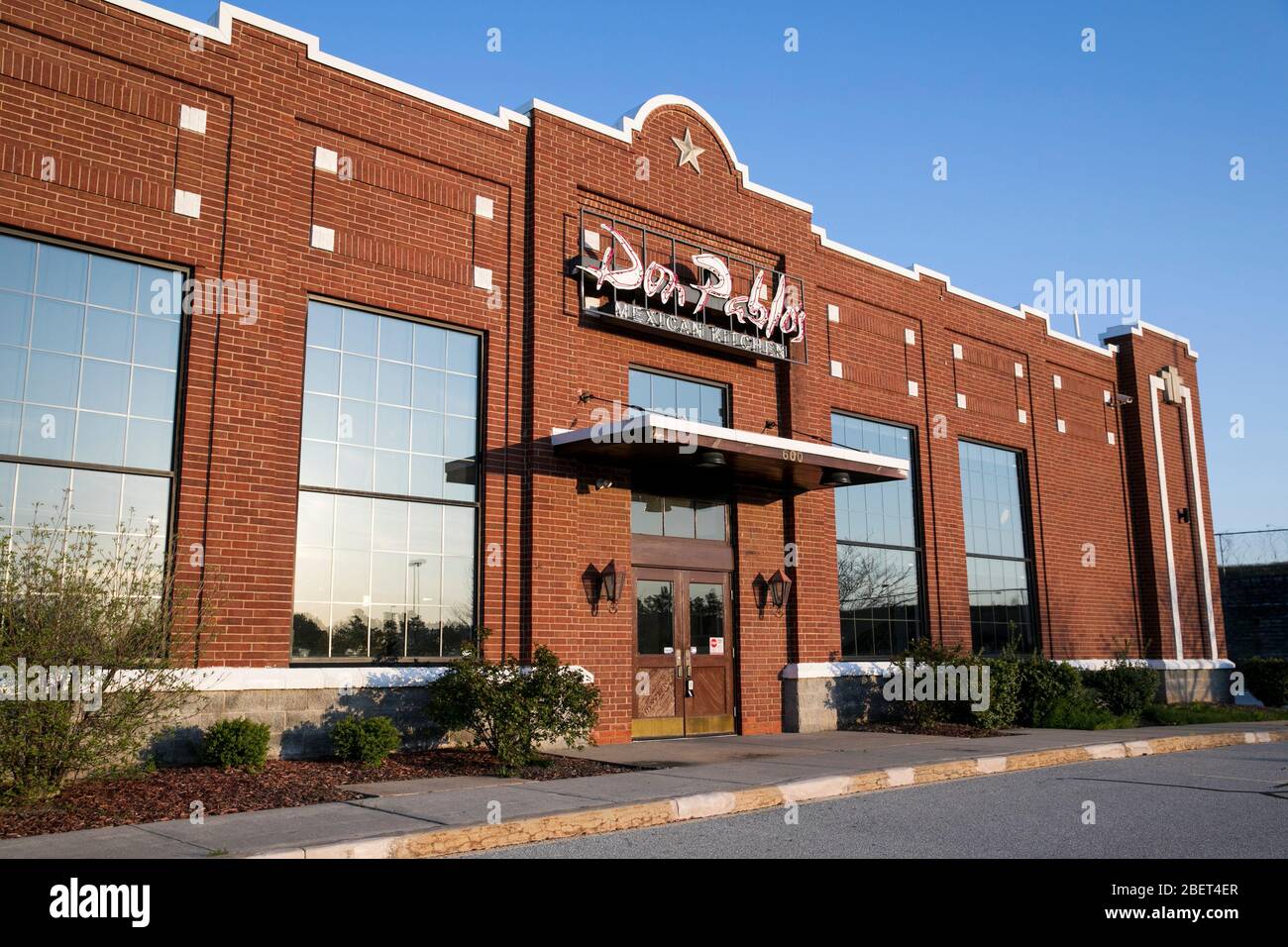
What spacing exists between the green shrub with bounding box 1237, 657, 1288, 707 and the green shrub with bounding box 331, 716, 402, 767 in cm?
2509

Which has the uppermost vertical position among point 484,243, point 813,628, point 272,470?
point 484,243

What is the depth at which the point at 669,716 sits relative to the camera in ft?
54.7

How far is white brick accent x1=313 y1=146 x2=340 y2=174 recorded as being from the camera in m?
14.2

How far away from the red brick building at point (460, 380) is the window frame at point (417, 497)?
0.05m

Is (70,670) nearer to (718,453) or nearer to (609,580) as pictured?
(609,580)

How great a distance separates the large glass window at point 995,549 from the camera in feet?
75.6

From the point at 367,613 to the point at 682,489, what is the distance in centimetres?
590

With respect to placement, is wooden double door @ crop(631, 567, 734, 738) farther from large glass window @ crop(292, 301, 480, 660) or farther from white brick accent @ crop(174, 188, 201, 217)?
white brick accent @ crop(174, 188, 201, 217)

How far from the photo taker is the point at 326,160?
562 inches

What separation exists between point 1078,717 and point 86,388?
16730 millimetres

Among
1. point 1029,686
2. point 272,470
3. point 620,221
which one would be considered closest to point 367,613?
point 272,470

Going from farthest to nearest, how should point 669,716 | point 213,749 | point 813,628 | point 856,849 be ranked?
1. point 813,628
2. point 669,716
3. point 213,749
4. point 856,849

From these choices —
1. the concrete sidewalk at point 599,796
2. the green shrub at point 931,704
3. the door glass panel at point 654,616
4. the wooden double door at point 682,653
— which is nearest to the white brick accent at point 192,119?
the concrete sidewalk at point 599,796

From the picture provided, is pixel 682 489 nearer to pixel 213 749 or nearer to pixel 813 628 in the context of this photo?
pixel 813 628
